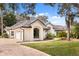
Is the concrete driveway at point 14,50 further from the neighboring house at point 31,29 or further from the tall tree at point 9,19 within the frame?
the tall tree at point 9,19

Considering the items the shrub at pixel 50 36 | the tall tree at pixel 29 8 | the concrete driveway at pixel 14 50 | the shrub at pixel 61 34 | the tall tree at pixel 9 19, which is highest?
the tall tree at pixel 29 8

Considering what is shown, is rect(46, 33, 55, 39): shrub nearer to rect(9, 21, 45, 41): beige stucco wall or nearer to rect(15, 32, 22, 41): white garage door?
rect(9, 21, 45, 41): beige stucco wall

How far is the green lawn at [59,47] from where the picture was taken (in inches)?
156

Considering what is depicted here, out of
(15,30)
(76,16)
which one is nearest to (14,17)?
(15,30)

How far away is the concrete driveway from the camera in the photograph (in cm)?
394

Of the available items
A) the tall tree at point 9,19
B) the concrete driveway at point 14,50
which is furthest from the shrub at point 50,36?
the tall tree at point 9,19

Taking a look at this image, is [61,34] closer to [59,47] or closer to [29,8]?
[59,47]

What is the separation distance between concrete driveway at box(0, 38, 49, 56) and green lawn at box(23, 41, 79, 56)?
0.06 m

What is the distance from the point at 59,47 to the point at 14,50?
497 millimetres

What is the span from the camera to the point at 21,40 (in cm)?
406

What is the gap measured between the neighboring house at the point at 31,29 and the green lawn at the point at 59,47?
93 mm

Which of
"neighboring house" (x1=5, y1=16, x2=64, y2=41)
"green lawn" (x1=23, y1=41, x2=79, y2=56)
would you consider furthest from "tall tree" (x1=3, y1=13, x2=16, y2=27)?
"green lawn" (x1=23, y1=41, x2=79, y2=56)

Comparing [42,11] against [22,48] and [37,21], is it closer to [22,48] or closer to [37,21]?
[37,21]

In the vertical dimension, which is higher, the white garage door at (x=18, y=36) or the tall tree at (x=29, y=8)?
the tall tree at (x=29, y=8)
